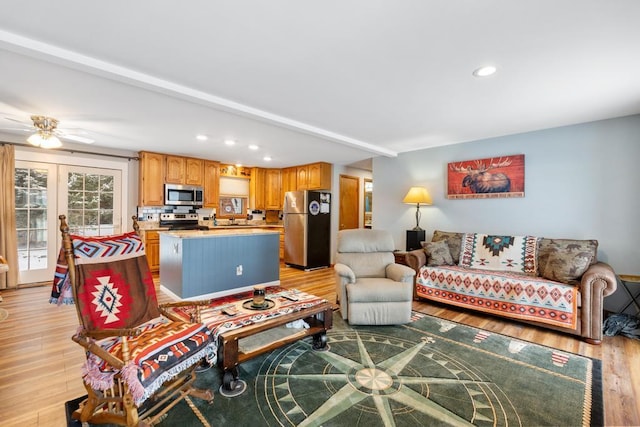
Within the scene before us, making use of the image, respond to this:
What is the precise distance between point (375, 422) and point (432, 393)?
1.68 feet

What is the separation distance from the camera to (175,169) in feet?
17.9

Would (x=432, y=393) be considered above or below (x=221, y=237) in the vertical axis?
below

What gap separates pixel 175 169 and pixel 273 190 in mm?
2272

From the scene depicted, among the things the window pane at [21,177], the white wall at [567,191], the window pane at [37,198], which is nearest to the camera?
the white wall at [567,191]

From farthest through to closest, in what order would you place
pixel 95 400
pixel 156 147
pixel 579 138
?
1. pixel 156 147
2. pixel 579 138
3. pixel 95 400

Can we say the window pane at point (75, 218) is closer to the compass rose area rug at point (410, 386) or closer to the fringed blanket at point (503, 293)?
the compass rose area rug at point (410, 386)

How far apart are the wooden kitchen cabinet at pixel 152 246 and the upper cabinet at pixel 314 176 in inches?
120

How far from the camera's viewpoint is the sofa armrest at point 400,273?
3.09 m

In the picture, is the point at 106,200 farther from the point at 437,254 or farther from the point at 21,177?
the point at 437,254

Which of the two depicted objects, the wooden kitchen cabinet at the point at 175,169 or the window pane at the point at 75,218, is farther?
the wooden kitchen cabinet at the point at 175,169

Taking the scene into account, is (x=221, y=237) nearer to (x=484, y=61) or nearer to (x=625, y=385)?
(x=484, y=61)

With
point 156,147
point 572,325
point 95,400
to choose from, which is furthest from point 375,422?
point 156,147

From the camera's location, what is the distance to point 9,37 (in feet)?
5.88

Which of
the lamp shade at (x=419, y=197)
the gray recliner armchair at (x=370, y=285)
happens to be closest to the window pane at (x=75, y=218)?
the gray recliner armchair at (x=370, y=285)
